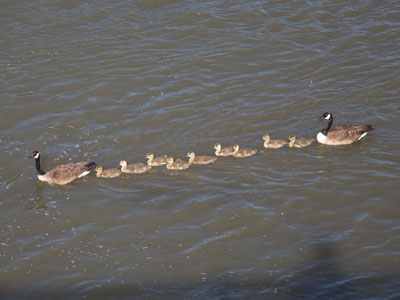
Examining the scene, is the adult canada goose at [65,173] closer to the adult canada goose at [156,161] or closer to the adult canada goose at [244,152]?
the adult canada goose at [156,161]

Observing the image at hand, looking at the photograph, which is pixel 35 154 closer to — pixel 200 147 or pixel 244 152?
pixel 200 147

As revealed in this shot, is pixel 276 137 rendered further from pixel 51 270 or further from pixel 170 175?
pixel 51 270

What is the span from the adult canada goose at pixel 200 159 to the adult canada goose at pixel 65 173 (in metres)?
2.24

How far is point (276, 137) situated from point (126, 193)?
4101 mm

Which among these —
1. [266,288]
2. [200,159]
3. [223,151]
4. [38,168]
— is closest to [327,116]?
[223,151]

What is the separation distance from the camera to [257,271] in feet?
33.2

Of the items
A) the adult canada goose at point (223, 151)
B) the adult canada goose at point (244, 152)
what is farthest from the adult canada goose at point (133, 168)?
the adult canada goose at point (244, 152)

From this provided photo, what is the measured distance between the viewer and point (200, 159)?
13.4m

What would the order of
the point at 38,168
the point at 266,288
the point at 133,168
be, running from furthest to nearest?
the point at 38,168, the point at 133,168, the point at 266,288

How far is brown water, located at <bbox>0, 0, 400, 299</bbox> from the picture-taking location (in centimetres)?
1026

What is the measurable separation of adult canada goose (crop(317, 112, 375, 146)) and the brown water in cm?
21

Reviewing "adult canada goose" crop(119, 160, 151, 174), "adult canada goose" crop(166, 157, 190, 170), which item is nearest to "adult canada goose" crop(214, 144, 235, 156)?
"adult canada goose" crop(166, 157, 190, 170)

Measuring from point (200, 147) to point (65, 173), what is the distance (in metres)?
3.30

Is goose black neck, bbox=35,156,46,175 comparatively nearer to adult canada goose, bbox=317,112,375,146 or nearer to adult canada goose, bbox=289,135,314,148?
adult canada goose, bbox=289,135,314,148
